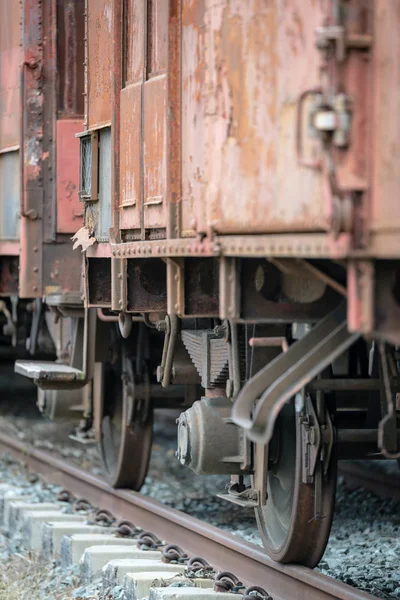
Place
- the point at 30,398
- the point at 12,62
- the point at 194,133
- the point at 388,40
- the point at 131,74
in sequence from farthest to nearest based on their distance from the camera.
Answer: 1. the point at 30,398
2. the point at 12,62
3. the point at 131,74
4. the point at 194,133
5. the point at 388,40


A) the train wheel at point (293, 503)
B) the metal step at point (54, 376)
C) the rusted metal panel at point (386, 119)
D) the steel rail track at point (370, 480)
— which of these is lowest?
the steel rail track at point (370, 480)

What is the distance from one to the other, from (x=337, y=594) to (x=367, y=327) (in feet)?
8.46

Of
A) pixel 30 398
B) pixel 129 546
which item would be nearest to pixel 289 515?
pixel 129 546

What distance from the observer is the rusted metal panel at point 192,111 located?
5.05 meters

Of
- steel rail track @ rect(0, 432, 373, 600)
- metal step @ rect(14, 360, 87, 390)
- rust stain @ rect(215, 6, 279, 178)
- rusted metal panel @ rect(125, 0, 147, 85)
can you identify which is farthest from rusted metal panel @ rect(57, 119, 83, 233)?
rust stain @ rect(215, 6, 279, 178)

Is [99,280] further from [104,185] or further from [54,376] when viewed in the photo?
[54,376]

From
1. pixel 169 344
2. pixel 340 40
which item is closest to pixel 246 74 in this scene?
pixel 340 40

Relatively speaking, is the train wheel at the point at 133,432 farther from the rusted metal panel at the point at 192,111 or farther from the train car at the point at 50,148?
the rusted metal panel at the point at 192,111

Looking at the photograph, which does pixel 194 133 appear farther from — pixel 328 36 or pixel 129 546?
pixel 129 546

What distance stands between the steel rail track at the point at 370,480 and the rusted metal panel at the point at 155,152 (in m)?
4.17

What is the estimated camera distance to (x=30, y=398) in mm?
15734

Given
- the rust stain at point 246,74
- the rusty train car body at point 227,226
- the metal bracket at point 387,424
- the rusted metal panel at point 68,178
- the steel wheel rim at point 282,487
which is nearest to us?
the rusty train car body at point 227,226

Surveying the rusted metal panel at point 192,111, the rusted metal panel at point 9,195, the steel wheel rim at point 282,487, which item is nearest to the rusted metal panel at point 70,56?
A: the rusted metal panel at point 9,195

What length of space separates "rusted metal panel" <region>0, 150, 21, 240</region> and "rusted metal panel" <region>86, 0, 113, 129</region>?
2318 millimetres
